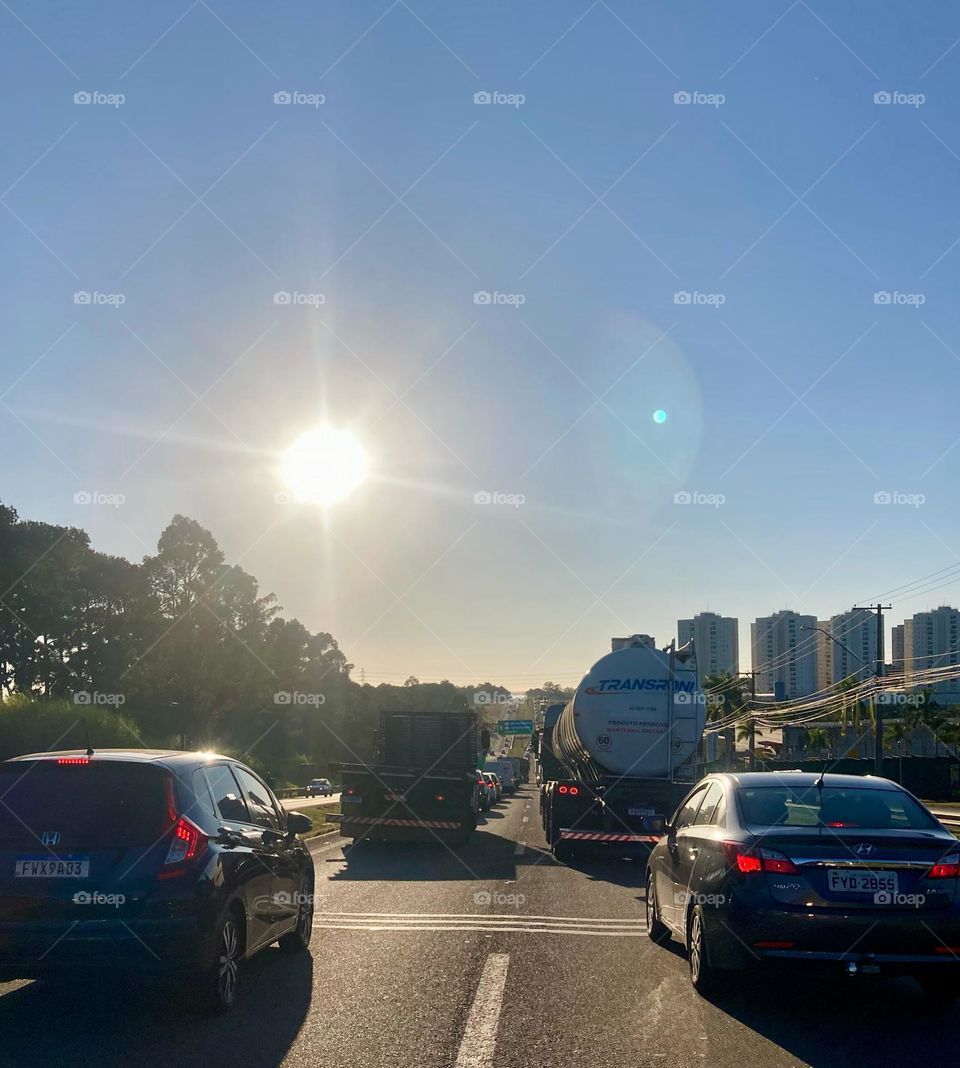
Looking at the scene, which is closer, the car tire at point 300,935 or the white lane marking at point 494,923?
the car tire at point 300,935

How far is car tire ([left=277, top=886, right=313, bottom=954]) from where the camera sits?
359 inches

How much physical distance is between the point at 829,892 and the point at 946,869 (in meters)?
0.79

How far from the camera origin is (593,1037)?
21.8ft

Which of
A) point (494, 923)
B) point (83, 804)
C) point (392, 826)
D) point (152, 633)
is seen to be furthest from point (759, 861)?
point (152, 633)

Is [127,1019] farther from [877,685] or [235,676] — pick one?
[235,676]

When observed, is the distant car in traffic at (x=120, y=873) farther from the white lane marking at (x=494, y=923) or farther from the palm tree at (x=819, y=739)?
the palm tree at (x=819, y=739)

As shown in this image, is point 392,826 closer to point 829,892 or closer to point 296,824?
point 296,824

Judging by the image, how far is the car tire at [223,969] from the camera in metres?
6.86

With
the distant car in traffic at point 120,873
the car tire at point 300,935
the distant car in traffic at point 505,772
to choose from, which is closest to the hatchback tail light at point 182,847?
the distant car in traffic at point 120,873

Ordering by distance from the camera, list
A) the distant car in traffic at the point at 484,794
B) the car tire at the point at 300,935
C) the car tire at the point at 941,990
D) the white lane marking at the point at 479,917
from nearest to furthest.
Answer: the car tire at the point at 941,990, the car tire at the point at 300,935, the white lane marking at the point at 479,917, the distant car in traffic at the point at 484,794

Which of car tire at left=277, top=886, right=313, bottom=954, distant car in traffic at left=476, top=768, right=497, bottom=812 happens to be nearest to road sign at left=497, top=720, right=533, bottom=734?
distant car in traffic at left=476, top=768, right=497, bottom=812

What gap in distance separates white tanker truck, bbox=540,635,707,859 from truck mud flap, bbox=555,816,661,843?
17mm

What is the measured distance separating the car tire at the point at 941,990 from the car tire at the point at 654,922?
2.51 metres

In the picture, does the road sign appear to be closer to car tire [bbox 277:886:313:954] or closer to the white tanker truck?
the white tanker truck
